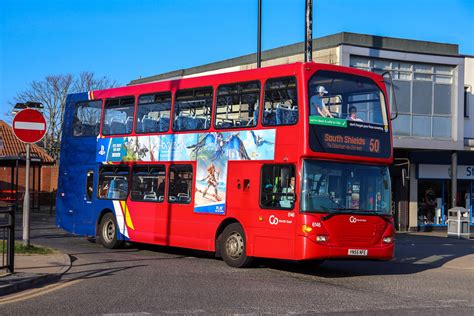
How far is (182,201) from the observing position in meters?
15.0

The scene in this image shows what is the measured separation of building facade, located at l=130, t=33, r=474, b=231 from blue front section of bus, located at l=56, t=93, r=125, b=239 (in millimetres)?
13029

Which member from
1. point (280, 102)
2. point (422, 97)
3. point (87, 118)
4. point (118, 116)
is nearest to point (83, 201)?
point (87, 118)

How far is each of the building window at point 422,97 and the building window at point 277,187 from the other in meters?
17.2

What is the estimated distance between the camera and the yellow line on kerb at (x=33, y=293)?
9049 millimetres

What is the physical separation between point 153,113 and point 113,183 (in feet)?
7.90

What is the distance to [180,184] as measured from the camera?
1512 cm

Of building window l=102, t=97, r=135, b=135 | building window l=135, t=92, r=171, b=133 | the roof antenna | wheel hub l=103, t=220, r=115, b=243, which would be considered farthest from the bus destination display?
the roof antenna

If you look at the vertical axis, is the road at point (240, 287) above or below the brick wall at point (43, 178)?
below

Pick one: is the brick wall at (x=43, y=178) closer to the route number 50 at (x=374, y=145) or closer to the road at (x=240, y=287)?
the road at (x=240, y=287)

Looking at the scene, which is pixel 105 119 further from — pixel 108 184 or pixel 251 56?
pixel 251 56

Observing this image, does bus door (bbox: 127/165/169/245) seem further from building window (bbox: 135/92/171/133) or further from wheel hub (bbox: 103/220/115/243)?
wheel hub (bbox: 103/220/115/243)

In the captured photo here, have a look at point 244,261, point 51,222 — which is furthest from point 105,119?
point 51,222

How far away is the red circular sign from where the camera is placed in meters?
14.0

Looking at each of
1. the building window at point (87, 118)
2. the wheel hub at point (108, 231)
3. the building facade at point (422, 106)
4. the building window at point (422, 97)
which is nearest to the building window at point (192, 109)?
the building window at point (87, 118)
